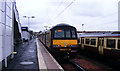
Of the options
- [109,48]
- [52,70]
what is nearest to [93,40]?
[109,48]

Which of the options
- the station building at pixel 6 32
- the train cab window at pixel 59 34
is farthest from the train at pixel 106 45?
the station building at pixel 6 32

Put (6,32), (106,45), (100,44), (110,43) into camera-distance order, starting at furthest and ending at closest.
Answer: (100,44) < (106,45) < (110,43) < (6,32)

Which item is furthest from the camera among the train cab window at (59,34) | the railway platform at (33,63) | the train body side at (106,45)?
the train cab window at (59,34)

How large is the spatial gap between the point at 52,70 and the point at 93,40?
835 centimetres

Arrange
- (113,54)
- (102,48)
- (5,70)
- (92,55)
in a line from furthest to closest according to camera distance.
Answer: (92,55) → (102,48) → (113,54) → (5,70)

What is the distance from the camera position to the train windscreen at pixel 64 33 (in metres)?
Answer: 11.0

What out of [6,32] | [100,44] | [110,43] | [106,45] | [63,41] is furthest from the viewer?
[100,44]

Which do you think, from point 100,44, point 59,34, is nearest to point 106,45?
point 100,44

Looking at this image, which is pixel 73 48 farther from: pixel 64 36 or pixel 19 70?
pixel 19 70

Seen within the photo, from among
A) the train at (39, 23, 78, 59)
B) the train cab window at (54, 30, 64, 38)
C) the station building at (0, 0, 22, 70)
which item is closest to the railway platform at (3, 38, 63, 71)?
the station building at (0, 0, 22, 70)

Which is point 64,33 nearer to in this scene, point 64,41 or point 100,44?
point 64,41

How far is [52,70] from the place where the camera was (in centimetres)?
709

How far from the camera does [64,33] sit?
11.1m

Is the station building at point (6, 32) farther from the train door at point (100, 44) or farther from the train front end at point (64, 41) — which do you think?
the train door at point (100, 44)
